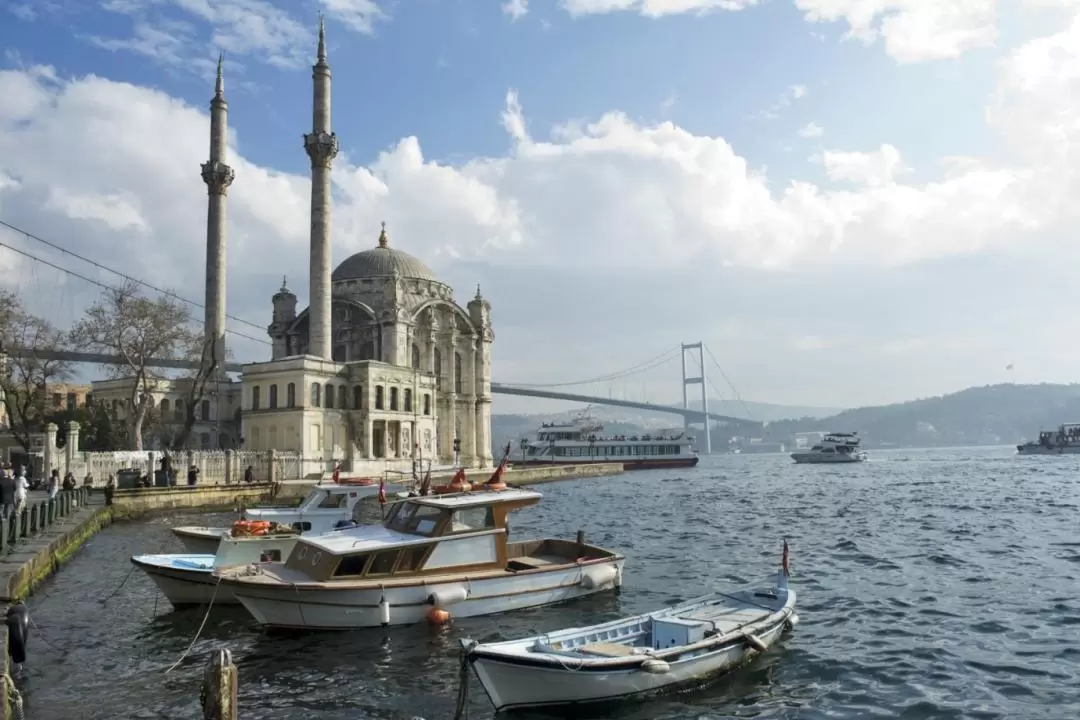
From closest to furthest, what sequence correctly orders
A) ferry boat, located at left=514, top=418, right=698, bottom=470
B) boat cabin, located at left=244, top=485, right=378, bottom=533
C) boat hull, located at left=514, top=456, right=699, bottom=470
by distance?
1. boat cabin, located at left=244, top=485, right=378, bottom=533
2. boat hull, located at left=514, top=456, right=699, bottom=470
3. ferry boat, located at left=514, top=418, right=698, bottom=470

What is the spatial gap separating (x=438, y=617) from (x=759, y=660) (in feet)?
16.6

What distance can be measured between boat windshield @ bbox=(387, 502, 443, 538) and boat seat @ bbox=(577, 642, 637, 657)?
187 inches

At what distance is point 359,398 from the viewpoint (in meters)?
53.6

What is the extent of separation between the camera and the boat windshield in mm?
14461

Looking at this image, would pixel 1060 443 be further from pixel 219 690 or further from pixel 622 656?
pixel 219 690

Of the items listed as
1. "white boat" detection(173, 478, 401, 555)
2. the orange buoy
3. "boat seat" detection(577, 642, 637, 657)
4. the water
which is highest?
"white boat" detection(173, 478, 401, 555)

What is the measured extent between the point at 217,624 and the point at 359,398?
39771mm

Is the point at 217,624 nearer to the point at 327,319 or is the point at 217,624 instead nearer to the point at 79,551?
the point at 79,551

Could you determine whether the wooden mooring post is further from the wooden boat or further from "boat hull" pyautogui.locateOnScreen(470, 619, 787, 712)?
the wooden boat

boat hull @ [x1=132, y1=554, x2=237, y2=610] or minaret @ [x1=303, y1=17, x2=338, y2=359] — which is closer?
boat hull @ [x1=132, y1=554, x2=237, y2=610]

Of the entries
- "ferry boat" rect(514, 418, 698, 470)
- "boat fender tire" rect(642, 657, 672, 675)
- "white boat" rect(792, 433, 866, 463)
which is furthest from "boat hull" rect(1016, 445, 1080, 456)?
"boat fender tire" rect(642, 657, 672, 675)

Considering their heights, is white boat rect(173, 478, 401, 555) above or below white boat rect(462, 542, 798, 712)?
above

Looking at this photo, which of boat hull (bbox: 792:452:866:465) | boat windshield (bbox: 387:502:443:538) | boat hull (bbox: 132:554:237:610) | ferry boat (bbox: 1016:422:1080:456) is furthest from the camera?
boat hull (bbox: 792:452:866:465)

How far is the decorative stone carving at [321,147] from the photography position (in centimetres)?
4872
